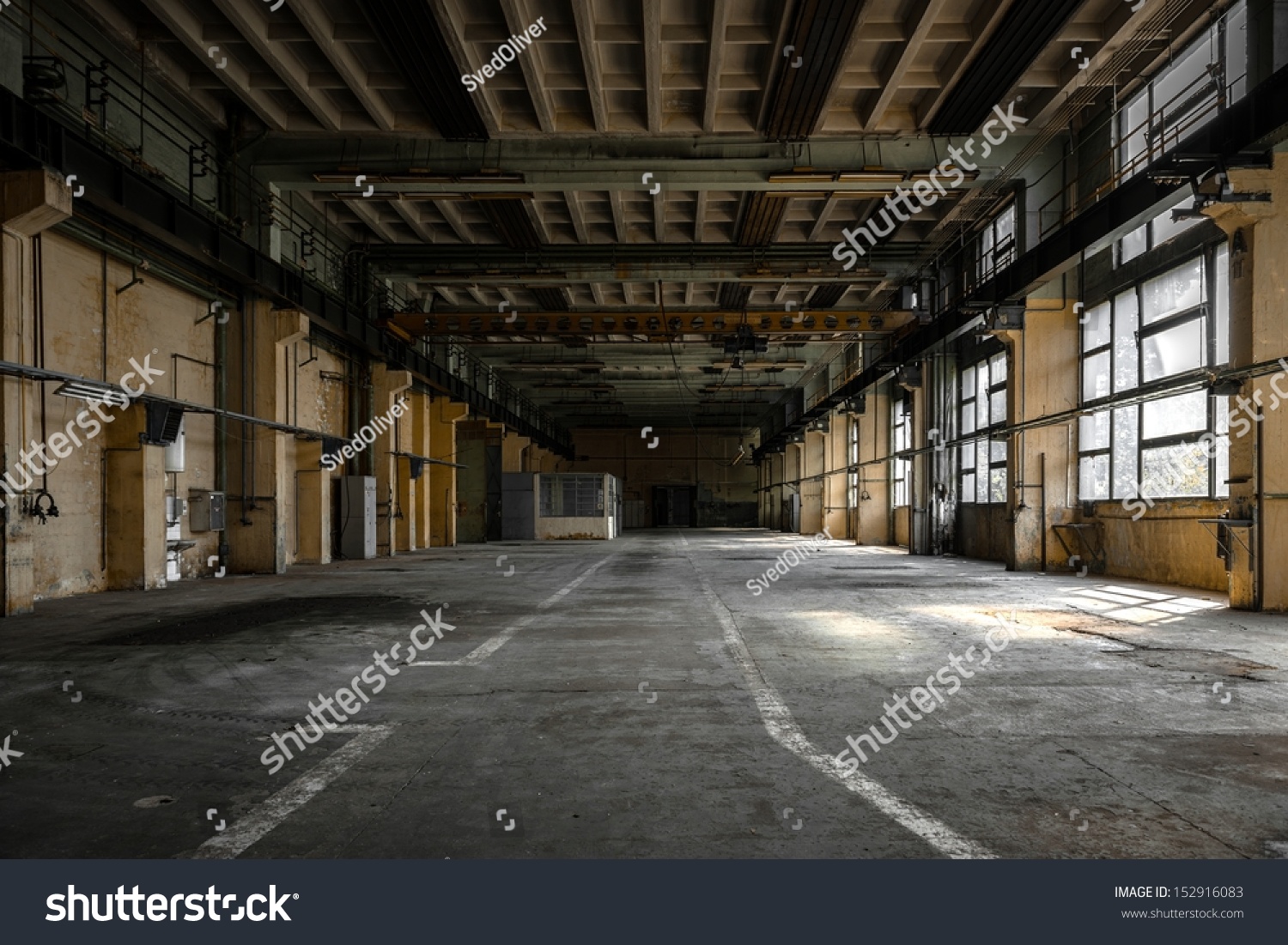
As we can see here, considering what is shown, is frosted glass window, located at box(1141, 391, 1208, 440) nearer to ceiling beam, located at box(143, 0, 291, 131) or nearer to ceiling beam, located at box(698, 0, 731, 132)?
ceiling beam, located at box(698, 0, 731, 132)

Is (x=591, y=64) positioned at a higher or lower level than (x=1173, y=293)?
higher

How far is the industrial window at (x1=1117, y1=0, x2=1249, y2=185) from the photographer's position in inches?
416

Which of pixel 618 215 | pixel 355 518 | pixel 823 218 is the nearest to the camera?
pixel 618 215

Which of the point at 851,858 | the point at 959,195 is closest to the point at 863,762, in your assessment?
the point at 851,858

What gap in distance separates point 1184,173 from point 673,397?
111 ft

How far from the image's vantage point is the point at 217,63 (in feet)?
40.1

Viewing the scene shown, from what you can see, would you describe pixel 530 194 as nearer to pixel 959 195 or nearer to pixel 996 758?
pixel 959 195

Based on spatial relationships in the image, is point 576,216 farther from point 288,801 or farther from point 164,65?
point 288,801

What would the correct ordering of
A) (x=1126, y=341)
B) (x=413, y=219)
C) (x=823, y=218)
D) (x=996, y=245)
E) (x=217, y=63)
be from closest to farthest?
1. (x=217, y=63)
2. (x=1126, y=341)
3. (x=823, y=218)
4. (x=996, y=245)
5. (x=413, y=219)

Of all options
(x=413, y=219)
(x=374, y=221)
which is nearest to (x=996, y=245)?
(x=413, y=219)

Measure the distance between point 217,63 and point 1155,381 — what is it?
48.0ft

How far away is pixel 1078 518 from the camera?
15.2m

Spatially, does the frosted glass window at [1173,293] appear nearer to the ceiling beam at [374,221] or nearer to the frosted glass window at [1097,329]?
the frosted glass window at [1097,329]

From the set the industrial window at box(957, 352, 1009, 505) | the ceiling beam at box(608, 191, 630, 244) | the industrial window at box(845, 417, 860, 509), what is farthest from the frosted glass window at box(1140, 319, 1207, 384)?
the industrial window at box(845, 417, 860, 509)
